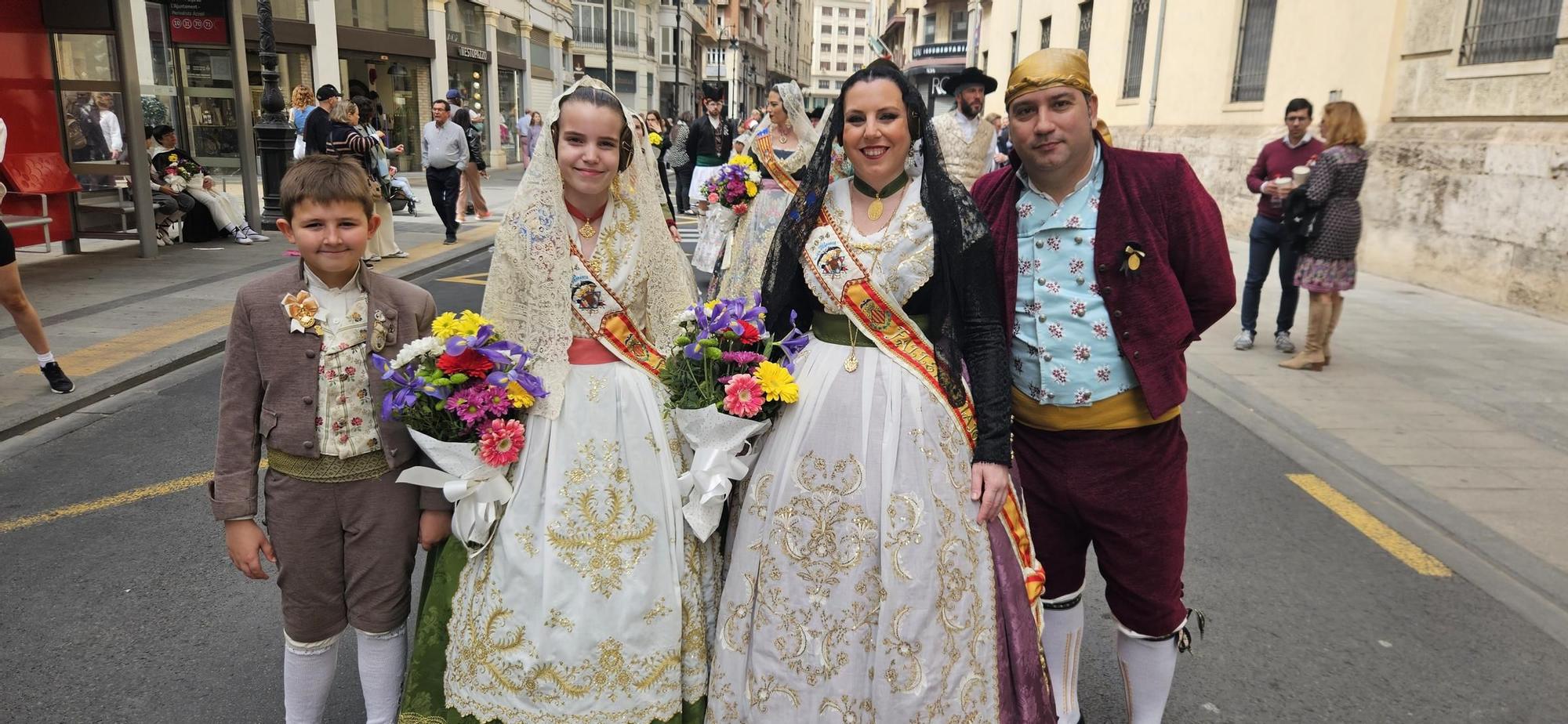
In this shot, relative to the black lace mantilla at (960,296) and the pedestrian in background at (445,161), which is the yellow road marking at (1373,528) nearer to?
the black lace mantilla at (960,296)

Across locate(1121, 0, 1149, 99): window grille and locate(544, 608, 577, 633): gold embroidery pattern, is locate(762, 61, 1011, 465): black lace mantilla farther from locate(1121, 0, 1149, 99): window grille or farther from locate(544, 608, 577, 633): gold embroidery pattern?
locate(1121, 0, 1149, 99): window grille

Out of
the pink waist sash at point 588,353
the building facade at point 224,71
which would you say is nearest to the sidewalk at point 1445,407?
the pink waist sash at point 588,353

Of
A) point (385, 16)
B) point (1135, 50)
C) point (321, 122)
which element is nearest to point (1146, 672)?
point (321, 122)

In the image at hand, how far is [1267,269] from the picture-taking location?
26.0 ft

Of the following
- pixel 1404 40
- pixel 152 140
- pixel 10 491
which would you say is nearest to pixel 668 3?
pixel 152 140

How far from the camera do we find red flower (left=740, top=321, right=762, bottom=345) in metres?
2.40

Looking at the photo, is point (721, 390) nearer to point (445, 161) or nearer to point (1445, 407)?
point (1445, 407)

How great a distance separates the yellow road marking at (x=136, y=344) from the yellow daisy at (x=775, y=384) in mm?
5129

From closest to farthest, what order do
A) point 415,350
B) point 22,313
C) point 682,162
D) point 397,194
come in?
point 415,350, point 22,313, point 397,194, point 682,162

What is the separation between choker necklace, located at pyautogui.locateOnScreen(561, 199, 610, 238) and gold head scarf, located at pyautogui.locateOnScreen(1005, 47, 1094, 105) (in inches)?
44.8

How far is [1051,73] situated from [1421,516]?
11.8 ft

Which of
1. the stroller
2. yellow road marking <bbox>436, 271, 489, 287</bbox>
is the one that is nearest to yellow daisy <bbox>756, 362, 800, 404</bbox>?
yellow road marking <bbox>436, 271, 489, 287</bbox>

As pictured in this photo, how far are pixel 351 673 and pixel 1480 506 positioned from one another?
16.5ft

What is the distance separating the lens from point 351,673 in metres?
3.16
